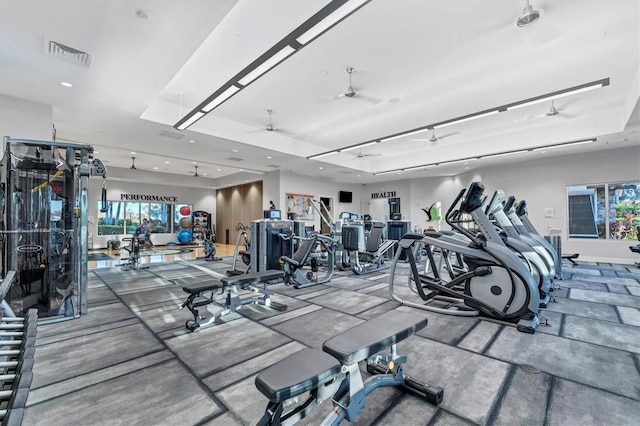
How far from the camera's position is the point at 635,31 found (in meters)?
3.65

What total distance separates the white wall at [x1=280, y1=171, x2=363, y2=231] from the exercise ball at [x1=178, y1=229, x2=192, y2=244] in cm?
536

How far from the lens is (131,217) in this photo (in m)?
13.7

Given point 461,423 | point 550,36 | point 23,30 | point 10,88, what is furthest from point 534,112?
point 10,88

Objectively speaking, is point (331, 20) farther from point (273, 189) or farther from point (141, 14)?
point (273, 189)

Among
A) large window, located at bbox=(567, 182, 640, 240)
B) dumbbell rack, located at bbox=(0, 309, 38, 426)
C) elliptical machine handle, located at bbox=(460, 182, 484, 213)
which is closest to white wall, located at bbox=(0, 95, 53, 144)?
dumbbell rack, located at bbox=(0, 309, 38, 426)

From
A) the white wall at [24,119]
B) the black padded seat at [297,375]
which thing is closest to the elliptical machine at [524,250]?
the black padded seat at [297,375]

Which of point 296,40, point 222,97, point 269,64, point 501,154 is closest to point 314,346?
point 296,40

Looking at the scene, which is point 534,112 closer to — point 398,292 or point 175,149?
point 398,292

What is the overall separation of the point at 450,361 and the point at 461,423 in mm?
773

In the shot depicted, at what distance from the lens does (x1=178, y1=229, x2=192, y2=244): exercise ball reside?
45.5 ft

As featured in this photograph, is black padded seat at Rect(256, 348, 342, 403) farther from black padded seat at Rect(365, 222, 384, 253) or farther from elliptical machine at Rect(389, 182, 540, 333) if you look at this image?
black padded seat at Rect(365, 222, 384, 253)

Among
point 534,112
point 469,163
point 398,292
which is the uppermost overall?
point 534,112

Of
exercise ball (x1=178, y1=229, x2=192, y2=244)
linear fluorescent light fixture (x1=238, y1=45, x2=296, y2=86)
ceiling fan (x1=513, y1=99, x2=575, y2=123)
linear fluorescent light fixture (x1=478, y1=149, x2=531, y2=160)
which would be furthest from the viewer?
exercise ball (x1=178, y1=229, x2=192, y2=244)

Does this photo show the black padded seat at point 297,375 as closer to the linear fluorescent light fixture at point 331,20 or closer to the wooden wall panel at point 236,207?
the linear fluorescent light fixture at point 331,20
